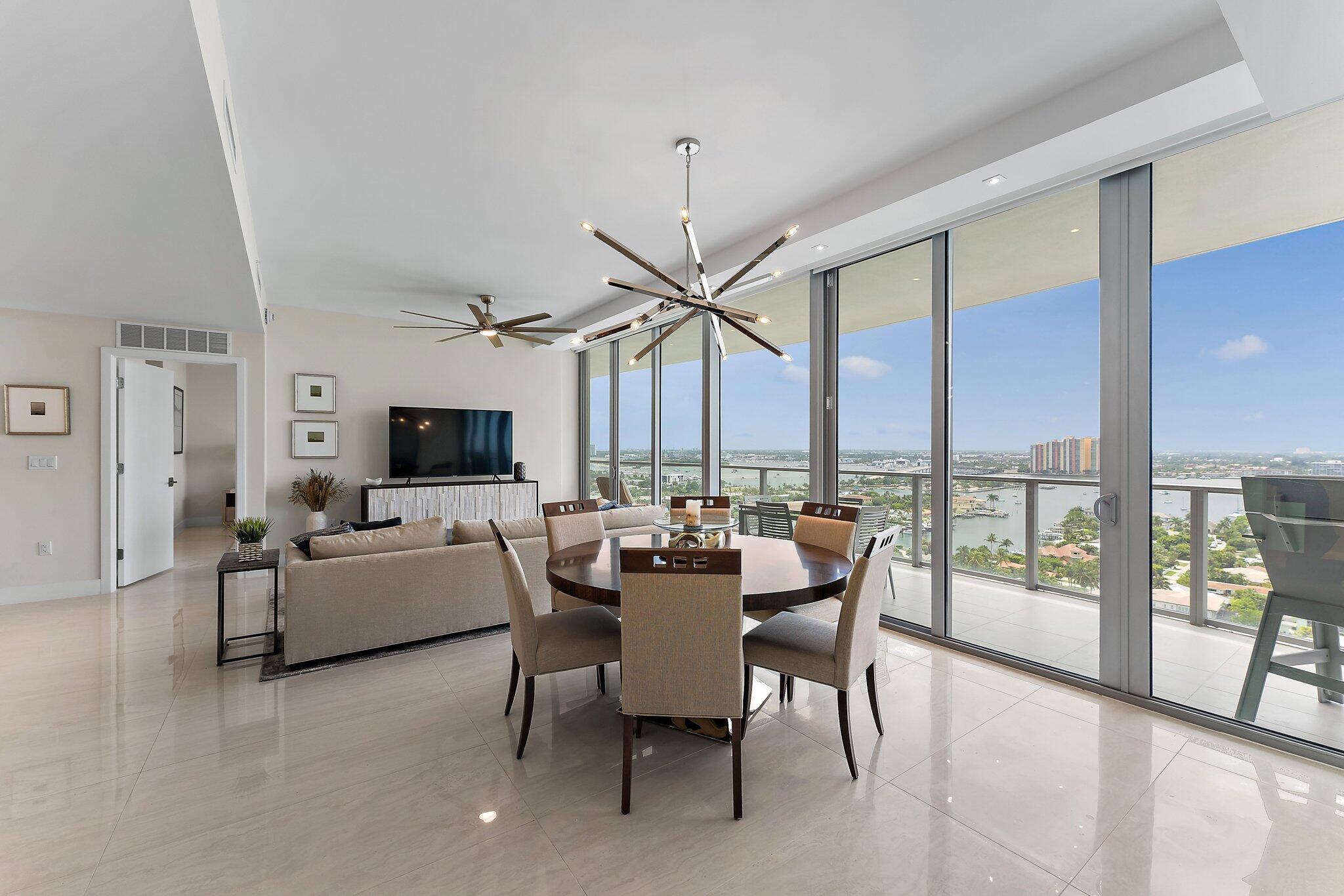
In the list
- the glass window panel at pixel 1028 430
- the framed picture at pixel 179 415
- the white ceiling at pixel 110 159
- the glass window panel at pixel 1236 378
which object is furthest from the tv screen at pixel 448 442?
the glass window panel at pixel 1236 378

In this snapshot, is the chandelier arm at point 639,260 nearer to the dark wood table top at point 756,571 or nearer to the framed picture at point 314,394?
the dark wood table top at point 756,571

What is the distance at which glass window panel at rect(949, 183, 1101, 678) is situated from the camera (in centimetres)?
304

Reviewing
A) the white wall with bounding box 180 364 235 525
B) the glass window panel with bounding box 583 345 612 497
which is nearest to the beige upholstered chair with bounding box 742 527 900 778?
the glass window panel with bounding box 583 345 612 497

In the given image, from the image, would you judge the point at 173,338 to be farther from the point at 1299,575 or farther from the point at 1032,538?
the point at 1299,575

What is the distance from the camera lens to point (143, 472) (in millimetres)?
5262

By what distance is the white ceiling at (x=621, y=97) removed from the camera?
2107 millimetres

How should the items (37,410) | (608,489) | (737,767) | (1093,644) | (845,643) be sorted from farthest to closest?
(608,489)
(37,410)
(1093,644)
(845,643)
(737,767)

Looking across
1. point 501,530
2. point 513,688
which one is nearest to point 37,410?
point 501,530

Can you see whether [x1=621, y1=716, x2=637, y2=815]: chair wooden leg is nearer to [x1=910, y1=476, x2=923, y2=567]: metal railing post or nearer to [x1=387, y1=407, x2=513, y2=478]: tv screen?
[x1=910, y1=476, x2=923, y2=567]: metal railing post

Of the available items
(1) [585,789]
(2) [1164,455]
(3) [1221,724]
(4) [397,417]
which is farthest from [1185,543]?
(4) [397,417]

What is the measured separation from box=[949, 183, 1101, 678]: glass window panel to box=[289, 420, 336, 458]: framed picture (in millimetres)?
6535

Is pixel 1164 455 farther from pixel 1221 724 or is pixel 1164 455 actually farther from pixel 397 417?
pixel 397 417

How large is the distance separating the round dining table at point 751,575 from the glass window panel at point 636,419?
3.61m

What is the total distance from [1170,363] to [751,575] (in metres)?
2.32
